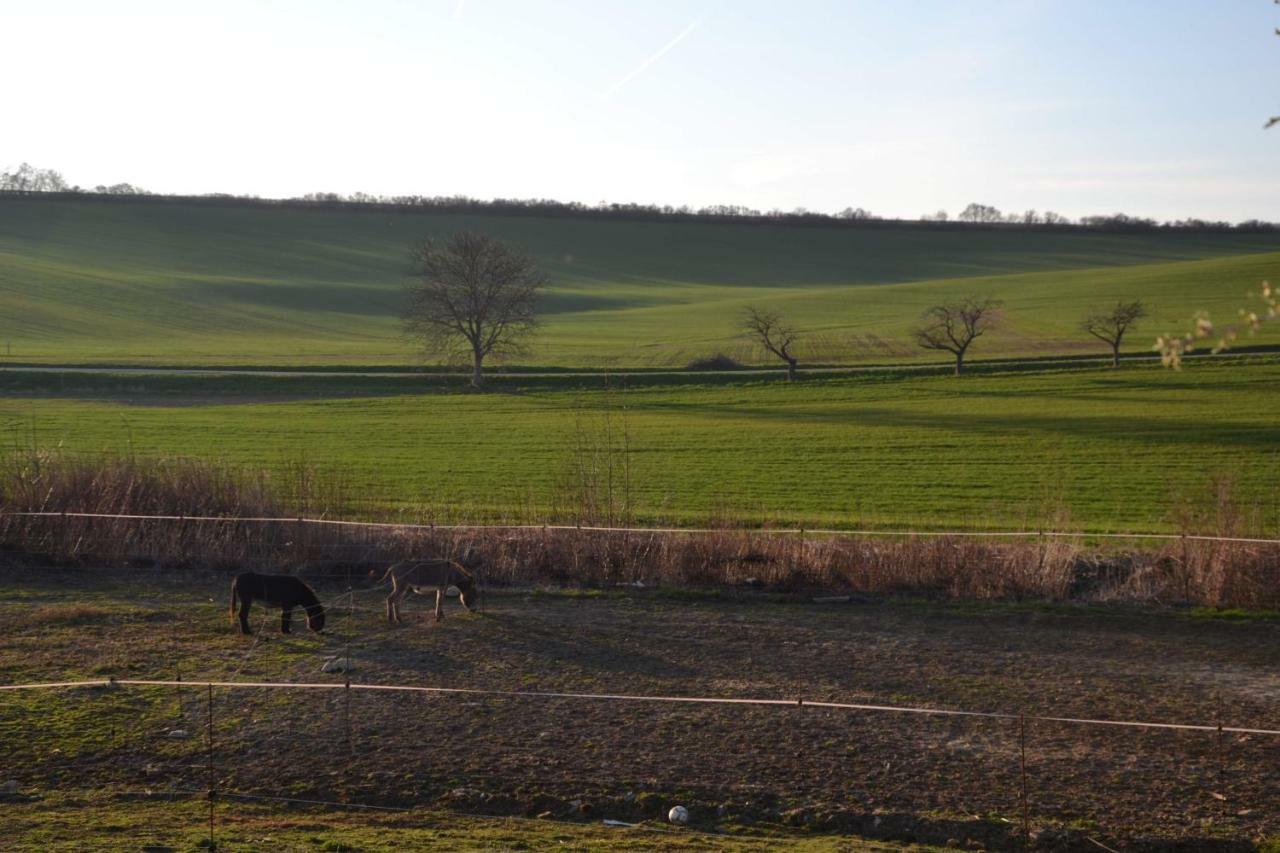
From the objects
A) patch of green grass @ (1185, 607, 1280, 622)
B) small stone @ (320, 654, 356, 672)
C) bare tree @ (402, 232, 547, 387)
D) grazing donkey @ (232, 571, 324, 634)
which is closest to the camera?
small stone @ (320, 654, 356, 672)

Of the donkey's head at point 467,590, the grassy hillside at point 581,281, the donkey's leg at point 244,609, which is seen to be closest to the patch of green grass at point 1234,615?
the donkey's head at point 467,590

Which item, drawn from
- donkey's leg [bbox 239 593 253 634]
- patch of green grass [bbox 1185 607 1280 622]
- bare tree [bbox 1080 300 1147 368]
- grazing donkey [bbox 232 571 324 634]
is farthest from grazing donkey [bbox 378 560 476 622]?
bare tree [bbox 1080 300 1147 368]

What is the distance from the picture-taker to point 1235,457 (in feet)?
112

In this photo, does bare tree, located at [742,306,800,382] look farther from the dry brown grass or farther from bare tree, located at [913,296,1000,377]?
the dry brown grass

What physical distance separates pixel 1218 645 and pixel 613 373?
43806 millimetres

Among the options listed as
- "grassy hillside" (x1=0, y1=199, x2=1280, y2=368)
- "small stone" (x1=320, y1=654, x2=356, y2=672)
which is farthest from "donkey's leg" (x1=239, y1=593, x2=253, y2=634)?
"grassy hillside" (x1=0, y1=199, x2=1280, y2=368)

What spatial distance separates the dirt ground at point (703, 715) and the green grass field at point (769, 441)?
484 cm

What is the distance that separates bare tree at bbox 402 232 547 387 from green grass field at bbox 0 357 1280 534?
436 cm

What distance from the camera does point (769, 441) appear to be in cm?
3888

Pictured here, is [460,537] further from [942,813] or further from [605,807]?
[942,813]

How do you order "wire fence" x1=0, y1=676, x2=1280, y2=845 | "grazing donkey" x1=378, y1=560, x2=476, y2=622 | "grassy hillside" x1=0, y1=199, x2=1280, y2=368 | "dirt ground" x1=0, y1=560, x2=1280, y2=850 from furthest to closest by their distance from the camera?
"grassy hillside" x1=0, y1=199, x2=1280, y2=368, "grazing donkey" x1=378, y1=560, x2=476, y2=622, "wire fence" x1=0, y1=676, x2=1280, y2=845, "dirt ground" x1=0, y1=560, x2=1280, y2=850

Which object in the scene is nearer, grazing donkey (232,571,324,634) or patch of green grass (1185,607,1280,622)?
grazing donkey (232,571,324,634)

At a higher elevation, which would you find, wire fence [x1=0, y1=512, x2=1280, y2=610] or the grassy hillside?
the grassy hillside

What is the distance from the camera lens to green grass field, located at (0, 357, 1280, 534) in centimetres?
2647
